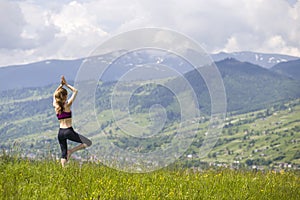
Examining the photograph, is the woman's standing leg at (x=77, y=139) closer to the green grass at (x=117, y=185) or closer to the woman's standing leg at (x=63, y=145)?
the woman's standing leg at (x=63, y=145)

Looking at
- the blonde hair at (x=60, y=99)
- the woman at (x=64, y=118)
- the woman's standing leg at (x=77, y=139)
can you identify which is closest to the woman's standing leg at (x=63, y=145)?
the woman at (x=64, y=118)

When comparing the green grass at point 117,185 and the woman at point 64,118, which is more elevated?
the woman at point 64,118

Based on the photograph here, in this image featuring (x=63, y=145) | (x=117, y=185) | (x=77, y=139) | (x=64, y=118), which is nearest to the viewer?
(x=117, y=185)

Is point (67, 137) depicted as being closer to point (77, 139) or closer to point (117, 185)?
point (77, 139)

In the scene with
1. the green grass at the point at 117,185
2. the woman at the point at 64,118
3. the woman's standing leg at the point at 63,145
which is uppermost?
the woman at the point at 64,118

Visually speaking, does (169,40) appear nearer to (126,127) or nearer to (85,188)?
(126,127)

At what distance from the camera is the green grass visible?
288 inches

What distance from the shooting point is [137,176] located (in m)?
10.1

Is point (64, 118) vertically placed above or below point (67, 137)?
above

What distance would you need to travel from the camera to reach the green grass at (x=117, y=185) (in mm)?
7309

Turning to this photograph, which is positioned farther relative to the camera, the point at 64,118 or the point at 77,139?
the point at 77,139

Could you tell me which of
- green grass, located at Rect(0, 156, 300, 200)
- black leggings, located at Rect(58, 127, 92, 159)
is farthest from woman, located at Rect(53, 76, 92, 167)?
green grass, located at Rect(0, 156, 300, 200)

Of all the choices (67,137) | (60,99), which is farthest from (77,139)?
(60,99)

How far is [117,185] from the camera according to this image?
28.3 ft
